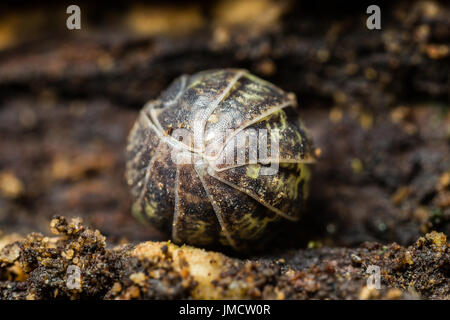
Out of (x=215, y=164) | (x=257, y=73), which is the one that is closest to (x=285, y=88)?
(x=257, y=73)

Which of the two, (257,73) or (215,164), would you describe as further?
(257,73)

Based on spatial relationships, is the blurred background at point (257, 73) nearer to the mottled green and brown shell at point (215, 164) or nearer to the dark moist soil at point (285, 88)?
the dark moist soil at point (285, 88)

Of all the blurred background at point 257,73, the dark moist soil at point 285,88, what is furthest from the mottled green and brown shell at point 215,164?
the blurred background at point 257,73

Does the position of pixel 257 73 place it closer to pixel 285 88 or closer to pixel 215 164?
pixel 285 88

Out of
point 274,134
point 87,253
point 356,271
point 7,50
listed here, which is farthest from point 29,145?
point 356,271

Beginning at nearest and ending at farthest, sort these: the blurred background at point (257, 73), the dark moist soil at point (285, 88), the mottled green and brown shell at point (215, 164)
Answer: the mottled green and brown shell at point (215, 164) < the dark moist soil at point (285, 88) < the blurred background at point (257, 73)
